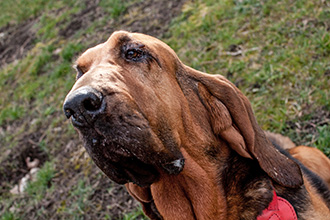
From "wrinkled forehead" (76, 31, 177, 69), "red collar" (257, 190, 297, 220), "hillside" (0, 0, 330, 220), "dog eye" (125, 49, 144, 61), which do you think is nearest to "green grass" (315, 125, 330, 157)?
"hillside" (0, 0, 330, 220)

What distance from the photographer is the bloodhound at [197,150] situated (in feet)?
8.54

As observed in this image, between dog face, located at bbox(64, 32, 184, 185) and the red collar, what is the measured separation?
726 mm

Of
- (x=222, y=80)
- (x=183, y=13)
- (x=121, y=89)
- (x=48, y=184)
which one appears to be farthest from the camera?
(x=183, y=13)

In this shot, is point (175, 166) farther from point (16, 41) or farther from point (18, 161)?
point (16, 41)

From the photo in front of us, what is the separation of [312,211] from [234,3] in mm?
4673

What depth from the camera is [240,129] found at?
9.62 ft

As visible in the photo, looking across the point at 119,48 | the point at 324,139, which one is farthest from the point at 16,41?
the point at 324,139

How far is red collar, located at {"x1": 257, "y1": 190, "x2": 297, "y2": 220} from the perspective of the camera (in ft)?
8.98

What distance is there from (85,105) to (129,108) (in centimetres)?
28

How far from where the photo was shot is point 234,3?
265 inches

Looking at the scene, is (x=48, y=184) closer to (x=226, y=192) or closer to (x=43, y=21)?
(x=226, y=192)

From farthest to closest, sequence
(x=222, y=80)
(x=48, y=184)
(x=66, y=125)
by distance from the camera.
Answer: (x=66, y=125) → (x=48, y=184) → (x=222, y=80)

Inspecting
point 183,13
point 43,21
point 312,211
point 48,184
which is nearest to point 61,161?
point 48,184

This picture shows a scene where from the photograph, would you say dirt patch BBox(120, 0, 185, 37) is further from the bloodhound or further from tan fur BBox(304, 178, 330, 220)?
tan fur BBox(304, 178, 330, 220)
